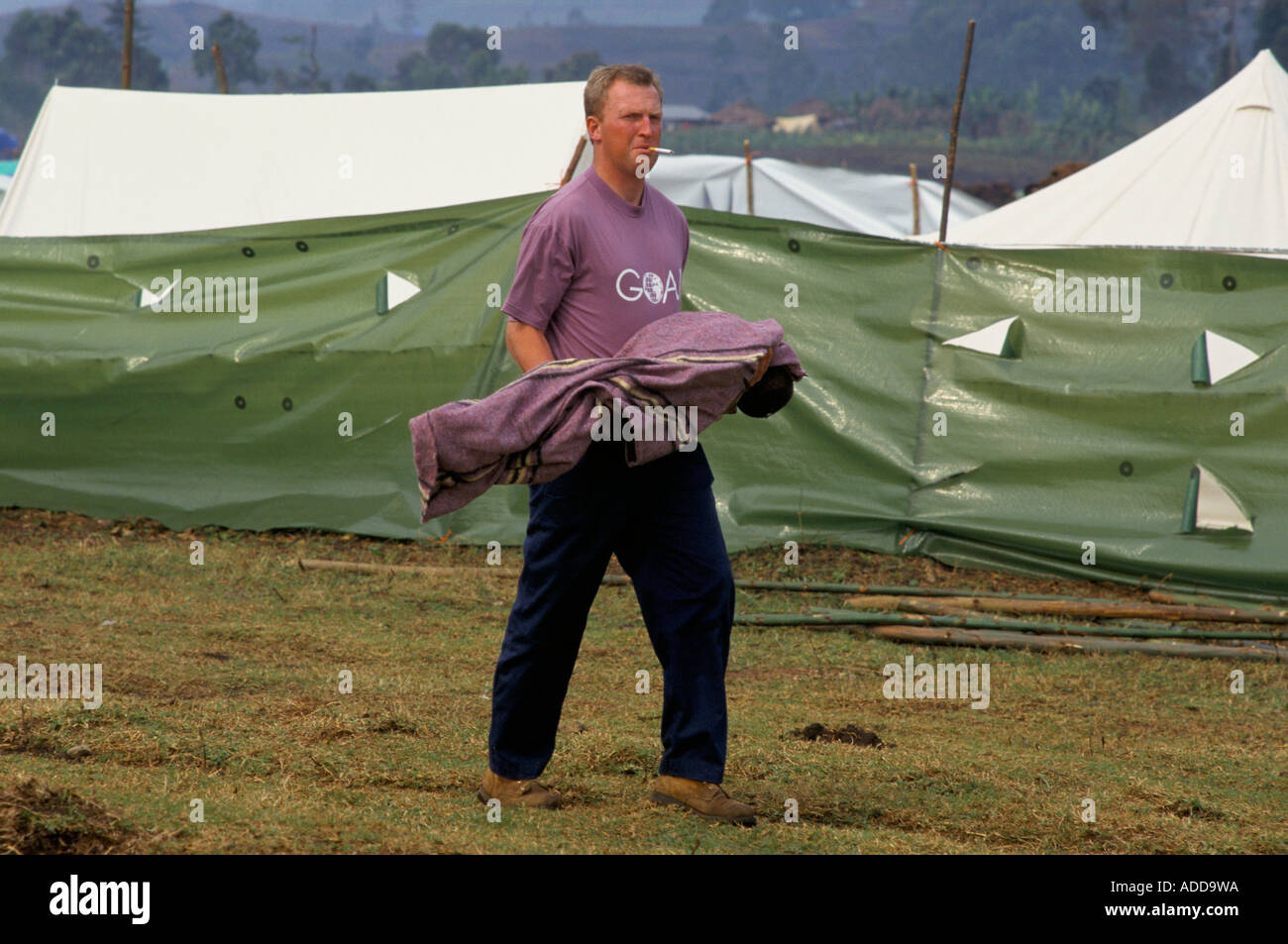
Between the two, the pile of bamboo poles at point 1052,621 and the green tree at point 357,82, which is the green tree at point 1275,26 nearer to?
the green tree at point 357,82

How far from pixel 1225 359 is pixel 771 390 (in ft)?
16.9

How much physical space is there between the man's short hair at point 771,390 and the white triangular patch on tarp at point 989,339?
4.86 m

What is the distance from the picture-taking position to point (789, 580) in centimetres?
855

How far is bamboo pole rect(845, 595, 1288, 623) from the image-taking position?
7.78 metres

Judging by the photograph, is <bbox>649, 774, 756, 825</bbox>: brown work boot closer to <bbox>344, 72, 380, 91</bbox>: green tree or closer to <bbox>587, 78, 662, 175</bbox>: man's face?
<bbox>587, 78, 662, 175</bbox>: man's face

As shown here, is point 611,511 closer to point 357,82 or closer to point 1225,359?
point 1225,359

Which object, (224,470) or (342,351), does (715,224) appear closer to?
(342,351)

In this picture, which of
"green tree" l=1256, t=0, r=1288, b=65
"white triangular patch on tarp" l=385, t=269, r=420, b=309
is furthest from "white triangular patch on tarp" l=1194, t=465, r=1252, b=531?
"green tree" l=1256, t=0, r=1288, b=65

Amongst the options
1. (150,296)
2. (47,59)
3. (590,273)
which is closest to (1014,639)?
(590,273)

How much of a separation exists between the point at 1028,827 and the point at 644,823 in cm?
118

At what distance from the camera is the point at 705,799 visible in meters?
4.20

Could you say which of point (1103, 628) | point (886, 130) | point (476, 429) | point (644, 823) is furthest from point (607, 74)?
point (886, 130)

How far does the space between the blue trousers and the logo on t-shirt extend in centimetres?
43

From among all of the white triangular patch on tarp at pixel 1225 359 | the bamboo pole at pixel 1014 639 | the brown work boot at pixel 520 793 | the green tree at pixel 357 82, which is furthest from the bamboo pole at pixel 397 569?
the green tree at pixel 357 82
